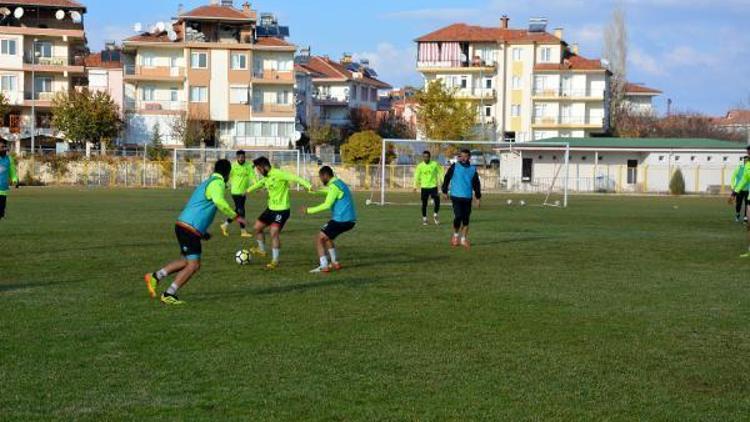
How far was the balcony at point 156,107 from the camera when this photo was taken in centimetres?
7262

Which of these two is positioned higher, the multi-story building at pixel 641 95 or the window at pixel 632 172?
the multi-story building at pixel 641 95

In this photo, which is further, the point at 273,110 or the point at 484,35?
the point at 484,35

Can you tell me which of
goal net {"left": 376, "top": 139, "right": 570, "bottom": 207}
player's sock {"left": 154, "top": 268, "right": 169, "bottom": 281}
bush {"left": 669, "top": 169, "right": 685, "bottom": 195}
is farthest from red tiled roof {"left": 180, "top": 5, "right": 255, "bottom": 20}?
player's sock {"left": 154, "top": 268, "right": 169, "bottom": 281}

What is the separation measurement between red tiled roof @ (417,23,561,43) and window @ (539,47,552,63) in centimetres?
77

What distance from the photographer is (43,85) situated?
73.1m

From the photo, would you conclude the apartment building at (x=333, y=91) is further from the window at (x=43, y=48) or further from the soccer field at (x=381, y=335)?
the soccer field at (x=381, y=335)

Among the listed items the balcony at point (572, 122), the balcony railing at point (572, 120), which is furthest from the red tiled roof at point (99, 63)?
the balcony railing at point (572, 120)

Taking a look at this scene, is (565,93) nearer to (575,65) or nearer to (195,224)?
(575,65)

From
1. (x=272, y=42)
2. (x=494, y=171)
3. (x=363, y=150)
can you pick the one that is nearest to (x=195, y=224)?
(x=363, y=150)

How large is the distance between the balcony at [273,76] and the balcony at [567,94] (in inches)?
917

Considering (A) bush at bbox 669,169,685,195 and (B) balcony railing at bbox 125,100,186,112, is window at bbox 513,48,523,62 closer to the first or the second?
(A) bush at bbox 669,169,685,195

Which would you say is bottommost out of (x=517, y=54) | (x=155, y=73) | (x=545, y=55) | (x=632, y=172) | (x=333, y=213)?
(x=333, y=213)

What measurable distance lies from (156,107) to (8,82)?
10.5 m

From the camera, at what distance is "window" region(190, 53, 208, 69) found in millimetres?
72562
